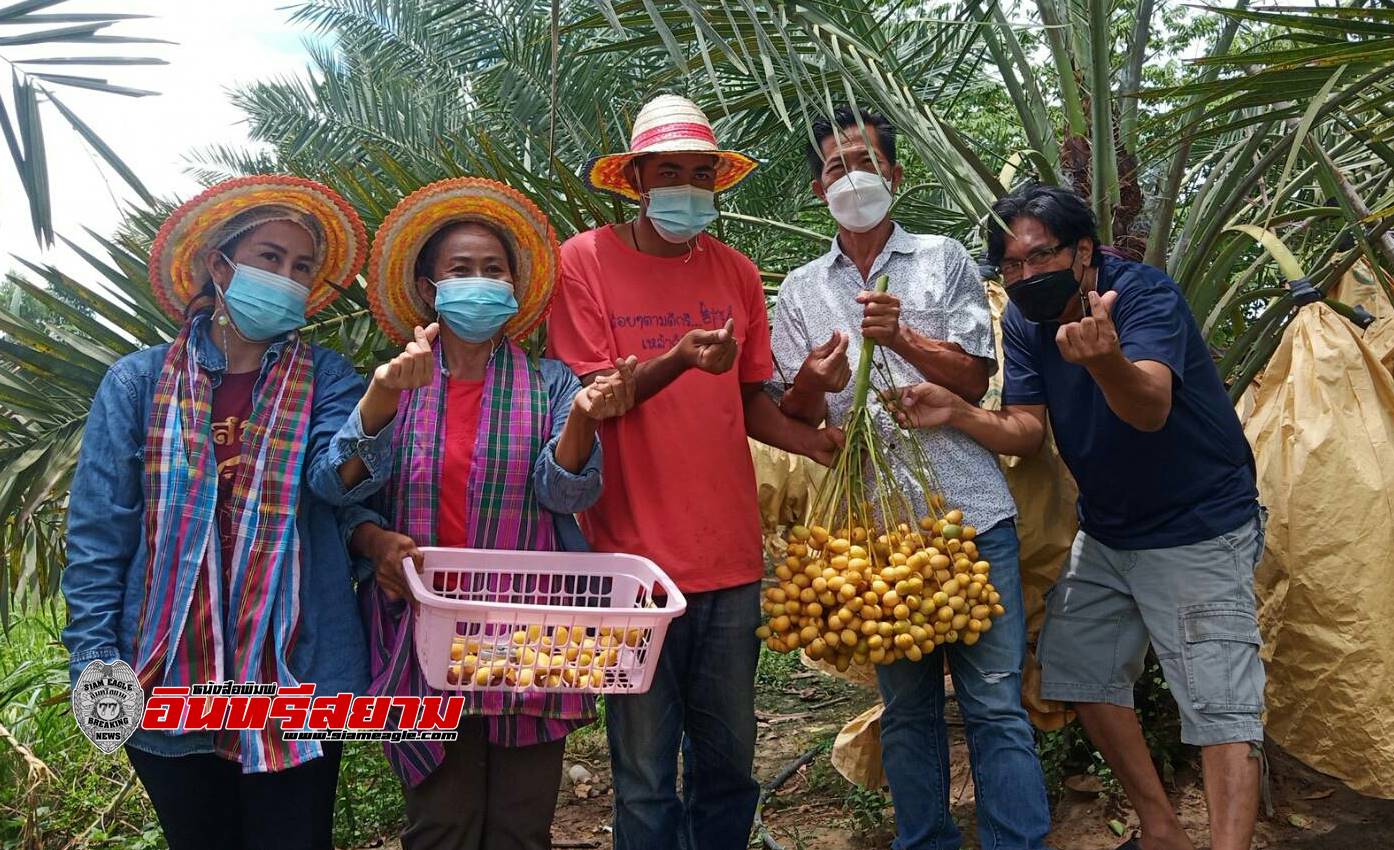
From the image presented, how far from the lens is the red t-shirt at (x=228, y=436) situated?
97.3 inches

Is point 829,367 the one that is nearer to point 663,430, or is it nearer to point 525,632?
point 663,430

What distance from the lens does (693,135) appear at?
2.80 meters

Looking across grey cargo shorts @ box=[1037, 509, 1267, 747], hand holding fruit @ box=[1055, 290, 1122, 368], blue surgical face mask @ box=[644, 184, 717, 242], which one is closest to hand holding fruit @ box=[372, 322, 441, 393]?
blue surgical face mask @ box=[644, 184, 717, 242]

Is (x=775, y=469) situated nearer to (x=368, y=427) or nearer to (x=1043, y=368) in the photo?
(x=1043, y=368)

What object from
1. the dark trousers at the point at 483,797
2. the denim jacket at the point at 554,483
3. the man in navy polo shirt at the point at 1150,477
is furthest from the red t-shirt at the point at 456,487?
the man in navy polo shirt at the point at 1150,477

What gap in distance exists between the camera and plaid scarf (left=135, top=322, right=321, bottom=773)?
7.81 feet

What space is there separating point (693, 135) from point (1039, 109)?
6.21 feet

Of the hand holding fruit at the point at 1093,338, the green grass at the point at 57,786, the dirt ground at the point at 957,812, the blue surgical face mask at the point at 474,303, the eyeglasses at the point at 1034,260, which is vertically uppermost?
the eyeglasses at the point at 1034,260

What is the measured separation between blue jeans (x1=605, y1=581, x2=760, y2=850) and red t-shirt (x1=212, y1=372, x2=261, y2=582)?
0.96 meters

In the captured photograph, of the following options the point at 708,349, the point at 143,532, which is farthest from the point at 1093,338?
the point at 143,532

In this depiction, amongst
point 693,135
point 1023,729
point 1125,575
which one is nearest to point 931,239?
point 693,135

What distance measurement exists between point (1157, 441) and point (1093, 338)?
18.3 inches

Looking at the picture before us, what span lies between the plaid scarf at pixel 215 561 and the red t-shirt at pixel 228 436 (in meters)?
0.02

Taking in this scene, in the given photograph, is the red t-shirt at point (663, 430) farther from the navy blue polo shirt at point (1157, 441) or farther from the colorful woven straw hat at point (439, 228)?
the navy blue polo shirt at point (1157, 441)
